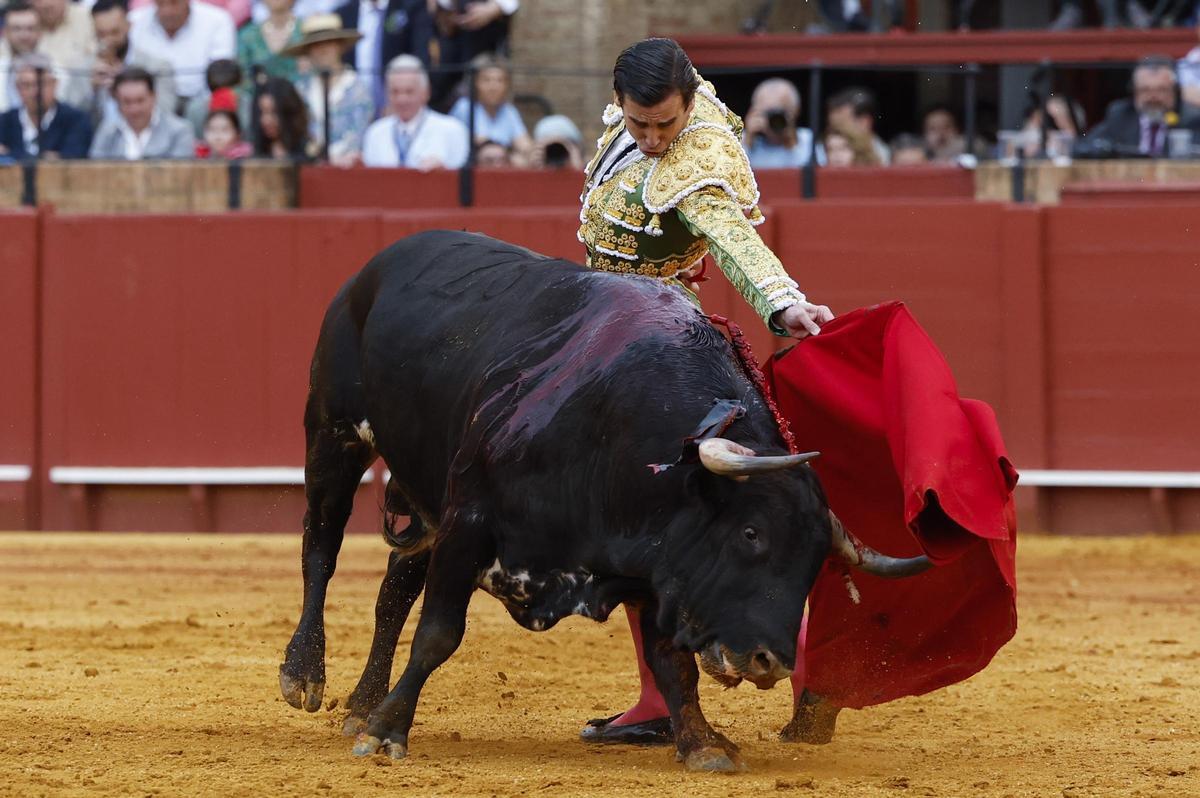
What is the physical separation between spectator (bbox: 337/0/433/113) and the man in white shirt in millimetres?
551

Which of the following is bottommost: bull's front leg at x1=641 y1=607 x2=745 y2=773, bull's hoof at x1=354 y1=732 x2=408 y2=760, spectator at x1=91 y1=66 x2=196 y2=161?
bull's hoof at x1=354 y1=732 x2=408 y2=760

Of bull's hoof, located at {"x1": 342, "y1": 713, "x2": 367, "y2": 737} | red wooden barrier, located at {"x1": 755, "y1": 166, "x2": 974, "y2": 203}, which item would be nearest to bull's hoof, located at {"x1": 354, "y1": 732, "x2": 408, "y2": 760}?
bull's hoof, located at {"x1": 342, "y1": 713, "x2": 367, "y2": 737}

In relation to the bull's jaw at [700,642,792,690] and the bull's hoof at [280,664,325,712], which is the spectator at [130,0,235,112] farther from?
the bull's jaw at [700,642,792,690]

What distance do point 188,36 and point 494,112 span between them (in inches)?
67.7

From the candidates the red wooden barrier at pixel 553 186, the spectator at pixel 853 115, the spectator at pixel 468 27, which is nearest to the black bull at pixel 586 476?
the red wooden barrier at pixel 553 186

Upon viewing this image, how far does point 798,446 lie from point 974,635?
1.86 feet

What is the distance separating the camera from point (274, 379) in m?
8.95

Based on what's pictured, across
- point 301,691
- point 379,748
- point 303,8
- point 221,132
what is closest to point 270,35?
point 303,8

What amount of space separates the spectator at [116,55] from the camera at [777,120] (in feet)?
9.98

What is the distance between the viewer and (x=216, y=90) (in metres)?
9.91

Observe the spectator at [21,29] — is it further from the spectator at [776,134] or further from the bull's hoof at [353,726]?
the bull's hoof at [353,726]

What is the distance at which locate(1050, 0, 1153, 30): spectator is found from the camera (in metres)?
11.6

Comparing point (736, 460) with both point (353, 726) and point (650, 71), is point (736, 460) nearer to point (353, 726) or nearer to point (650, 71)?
point (650, 71)

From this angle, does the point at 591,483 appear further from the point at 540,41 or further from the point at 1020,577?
the point at 540,41
